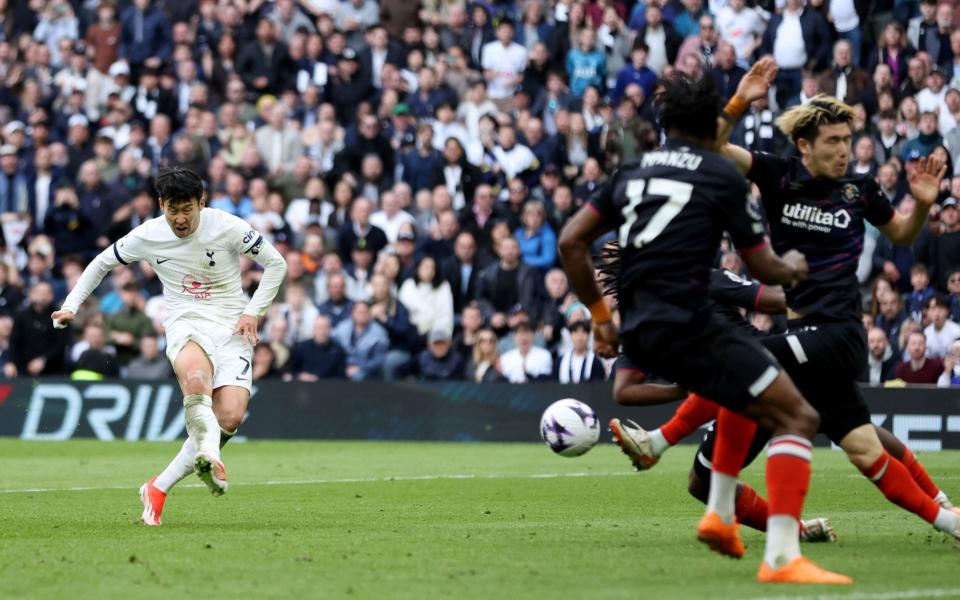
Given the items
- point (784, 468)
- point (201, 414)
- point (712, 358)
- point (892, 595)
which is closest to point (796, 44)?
point (201, 414)

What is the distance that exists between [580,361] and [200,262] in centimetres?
996

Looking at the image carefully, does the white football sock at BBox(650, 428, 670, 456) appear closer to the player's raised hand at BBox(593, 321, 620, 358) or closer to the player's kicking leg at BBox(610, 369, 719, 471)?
the player's kicking leg at BBox(610, 369, 719, 471)

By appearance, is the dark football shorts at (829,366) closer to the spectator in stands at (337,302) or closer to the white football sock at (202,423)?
the white football sock at (202,423)

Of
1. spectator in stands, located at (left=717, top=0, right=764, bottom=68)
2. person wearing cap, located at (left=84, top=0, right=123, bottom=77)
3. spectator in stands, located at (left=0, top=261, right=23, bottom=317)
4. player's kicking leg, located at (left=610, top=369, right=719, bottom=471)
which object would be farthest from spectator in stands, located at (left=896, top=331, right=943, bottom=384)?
person wearing cap, located at (left=84, top=0, right=123, bottom=77)

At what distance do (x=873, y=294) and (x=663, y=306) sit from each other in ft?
41.7

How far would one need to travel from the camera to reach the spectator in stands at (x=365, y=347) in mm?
21844

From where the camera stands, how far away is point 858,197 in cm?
893

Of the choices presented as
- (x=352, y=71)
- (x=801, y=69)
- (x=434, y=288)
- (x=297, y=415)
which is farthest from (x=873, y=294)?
(x=352, y=71)

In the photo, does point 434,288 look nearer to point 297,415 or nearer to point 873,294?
point 297,415

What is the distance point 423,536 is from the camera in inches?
372

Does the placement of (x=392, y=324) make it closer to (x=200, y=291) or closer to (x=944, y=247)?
(x=944, y=247)

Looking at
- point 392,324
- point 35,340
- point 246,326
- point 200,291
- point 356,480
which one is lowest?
point 35,340

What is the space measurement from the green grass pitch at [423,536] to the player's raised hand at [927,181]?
195cm

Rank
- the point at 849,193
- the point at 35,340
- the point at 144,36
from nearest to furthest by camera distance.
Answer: the point at 849,193, the point at 35,340, the point at 144,36
